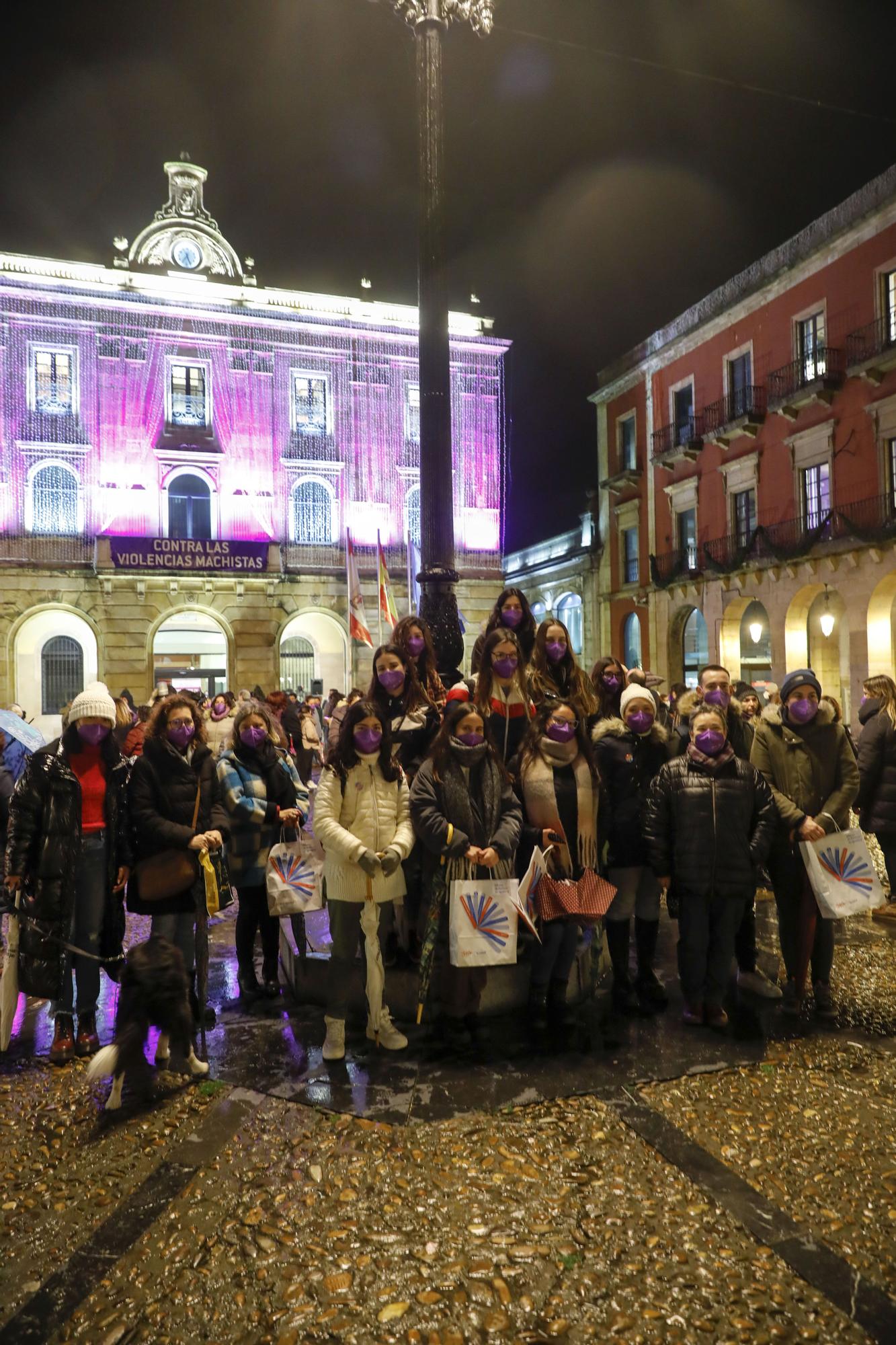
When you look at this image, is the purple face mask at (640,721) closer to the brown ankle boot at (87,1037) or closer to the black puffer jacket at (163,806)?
the black puffer jacket at (163,806)

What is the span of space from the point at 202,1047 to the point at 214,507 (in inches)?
952

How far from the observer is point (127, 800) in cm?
467

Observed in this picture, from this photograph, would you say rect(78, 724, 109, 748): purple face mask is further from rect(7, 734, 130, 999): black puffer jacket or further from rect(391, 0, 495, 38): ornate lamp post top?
rect(391, 0, 495, 38): ornate lamp post top

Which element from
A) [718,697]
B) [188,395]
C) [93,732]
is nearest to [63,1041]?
[93,732]

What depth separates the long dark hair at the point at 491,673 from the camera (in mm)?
5293

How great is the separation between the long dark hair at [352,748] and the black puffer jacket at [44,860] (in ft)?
4.76

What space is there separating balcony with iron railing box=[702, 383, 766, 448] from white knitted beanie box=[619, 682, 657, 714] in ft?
65.8

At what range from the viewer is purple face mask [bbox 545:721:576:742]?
4.88m

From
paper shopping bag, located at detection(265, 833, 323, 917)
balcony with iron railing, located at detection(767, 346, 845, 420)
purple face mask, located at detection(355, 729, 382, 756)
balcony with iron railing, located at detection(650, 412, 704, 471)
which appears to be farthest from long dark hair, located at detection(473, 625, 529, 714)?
balcony with iron railing, located at detection(650, 412, 704, 471)

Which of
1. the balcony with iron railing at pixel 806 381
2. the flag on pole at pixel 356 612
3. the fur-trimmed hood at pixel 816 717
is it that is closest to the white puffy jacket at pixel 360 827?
the fur-trimmed hood at pixel 816 717

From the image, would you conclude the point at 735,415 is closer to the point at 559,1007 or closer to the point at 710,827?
the point at 710,827

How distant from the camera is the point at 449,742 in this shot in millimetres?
4680

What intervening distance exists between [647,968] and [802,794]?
1.48m

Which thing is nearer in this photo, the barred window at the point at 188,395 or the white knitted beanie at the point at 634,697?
the white knitted beanie at the point at 634,697
